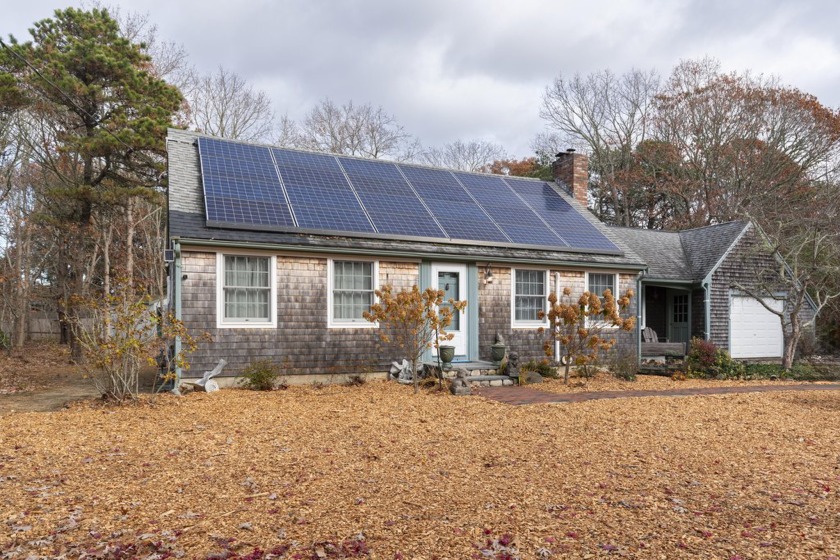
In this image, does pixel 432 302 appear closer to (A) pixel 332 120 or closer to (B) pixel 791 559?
(B) pixel 791 559

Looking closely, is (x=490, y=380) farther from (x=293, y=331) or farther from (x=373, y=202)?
(x=373, y=202)

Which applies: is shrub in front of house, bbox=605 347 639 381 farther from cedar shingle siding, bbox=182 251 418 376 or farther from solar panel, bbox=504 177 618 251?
cedar shingle siding, bbox=182 251 418 376

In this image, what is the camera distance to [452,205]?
14.5 metres

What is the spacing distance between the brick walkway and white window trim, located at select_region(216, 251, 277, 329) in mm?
4382

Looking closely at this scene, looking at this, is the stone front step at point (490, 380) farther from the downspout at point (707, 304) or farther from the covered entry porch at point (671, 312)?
the downspout at point (707, 304)

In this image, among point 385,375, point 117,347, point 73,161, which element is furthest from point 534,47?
point 117,347

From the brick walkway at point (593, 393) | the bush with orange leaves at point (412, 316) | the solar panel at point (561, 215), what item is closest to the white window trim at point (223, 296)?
the bush with orange leaves at point (412, 316)

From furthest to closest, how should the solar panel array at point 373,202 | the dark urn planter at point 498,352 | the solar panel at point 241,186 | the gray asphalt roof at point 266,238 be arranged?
the dark urn planter at point 498,352 < the solar panel array at point 373,202 < the solar panel at point 241,186 < the gray asphalt roof at point 266,238

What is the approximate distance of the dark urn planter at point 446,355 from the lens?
38.1ft

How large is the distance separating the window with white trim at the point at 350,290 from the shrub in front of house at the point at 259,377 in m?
1.67

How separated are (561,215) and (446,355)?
21.2ft

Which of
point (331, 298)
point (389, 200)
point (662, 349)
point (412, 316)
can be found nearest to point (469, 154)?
point (662, 349)

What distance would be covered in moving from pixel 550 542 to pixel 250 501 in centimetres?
246

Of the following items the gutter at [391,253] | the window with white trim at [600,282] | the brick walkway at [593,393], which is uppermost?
the gutter at [391,253]
